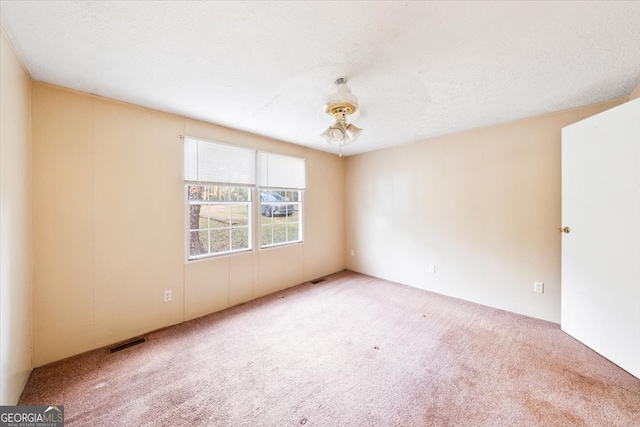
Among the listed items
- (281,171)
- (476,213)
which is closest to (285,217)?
(281,171)

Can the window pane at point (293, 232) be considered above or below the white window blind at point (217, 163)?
below

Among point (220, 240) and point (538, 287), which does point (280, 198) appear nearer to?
point (220, 240)

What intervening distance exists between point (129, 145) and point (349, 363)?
9.63 feet

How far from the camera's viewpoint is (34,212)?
1.93 metres

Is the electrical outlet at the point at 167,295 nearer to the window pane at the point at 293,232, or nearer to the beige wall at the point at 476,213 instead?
the window pane at the point at 293,232

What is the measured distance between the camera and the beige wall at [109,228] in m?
1.99

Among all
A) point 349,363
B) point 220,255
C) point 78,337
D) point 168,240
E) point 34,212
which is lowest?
point 349,363

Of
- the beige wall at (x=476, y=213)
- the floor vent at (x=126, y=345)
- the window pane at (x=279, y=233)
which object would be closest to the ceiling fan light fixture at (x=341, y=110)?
the window pane at (x=279, y=233)

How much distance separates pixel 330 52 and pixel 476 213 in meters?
2.82

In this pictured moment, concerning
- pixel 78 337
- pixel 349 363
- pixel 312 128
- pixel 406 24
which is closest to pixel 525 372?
pixel 349 363

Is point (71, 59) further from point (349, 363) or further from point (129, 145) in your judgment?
point (349, 363)

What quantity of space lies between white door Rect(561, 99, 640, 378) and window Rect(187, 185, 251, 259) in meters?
3.62

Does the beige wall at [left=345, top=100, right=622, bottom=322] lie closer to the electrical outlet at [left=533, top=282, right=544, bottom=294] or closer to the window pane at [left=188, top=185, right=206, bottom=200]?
the electrical outlet at [left=533, top=282, right=544, bottom=294]

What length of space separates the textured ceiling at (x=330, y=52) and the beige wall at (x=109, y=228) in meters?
0.29
